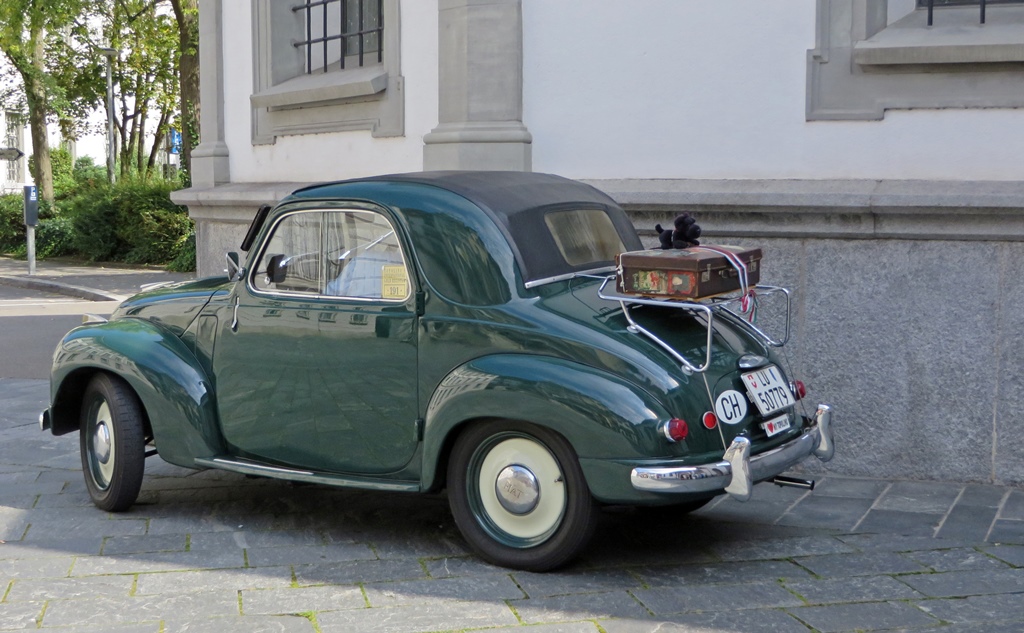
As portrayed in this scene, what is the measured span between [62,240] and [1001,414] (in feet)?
78.0

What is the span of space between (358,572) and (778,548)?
1780 millimetres

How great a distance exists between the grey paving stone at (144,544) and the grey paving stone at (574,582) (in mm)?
1537

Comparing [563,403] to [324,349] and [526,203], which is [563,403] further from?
[324,349]

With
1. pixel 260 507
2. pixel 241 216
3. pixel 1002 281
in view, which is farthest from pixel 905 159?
pixel 241 216

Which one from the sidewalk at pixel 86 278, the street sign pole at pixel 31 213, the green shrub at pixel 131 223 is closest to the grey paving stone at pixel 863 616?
the sidewalk at pixel 86 278

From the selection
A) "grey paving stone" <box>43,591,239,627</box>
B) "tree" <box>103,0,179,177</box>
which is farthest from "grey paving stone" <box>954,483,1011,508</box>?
"tree" <box>103,0,179,177</box>

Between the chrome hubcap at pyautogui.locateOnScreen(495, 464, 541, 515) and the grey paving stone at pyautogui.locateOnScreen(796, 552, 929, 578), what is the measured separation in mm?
1161

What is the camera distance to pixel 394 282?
197 inches

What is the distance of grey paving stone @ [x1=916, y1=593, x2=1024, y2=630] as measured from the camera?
164 inches

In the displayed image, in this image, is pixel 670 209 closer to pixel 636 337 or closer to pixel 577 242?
pixel 577 242

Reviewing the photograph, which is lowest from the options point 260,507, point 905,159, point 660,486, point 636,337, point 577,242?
point 260,507

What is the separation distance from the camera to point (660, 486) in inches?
170

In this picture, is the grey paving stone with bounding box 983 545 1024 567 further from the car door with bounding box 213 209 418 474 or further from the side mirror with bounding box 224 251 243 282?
the side mirror with bounding box 224 251 243 282

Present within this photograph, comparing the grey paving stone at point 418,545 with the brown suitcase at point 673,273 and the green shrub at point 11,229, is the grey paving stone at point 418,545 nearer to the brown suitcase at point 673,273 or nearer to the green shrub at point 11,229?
the brown suitcase at point 673,273
